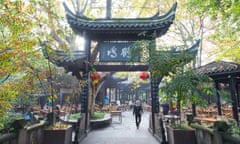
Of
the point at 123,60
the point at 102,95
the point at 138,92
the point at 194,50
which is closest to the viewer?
the point at 194,50

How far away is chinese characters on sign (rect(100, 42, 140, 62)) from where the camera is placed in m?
6.29

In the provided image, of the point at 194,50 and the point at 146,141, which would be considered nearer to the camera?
the point at 146,141

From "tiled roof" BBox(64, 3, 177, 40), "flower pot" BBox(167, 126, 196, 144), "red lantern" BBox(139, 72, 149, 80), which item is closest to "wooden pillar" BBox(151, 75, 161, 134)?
"red lantern" BBox(139, 72, 149, 80)

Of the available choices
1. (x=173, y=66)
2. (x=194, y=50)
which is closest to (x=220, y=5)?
(x=194, y=50)

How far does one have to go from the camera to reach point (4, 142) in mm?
2873

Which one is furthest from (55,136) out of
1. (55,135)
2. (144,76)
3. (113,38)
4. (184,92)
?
(113,38)

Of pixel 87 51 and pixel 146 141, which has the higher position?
pixel 87 51

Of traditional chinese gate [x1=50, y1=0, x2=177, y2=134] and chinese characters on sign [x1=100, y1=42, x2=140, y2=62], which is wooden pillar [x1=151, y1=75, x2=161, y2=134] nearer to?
traditional chinese gate [x1=50, y1=0, x2=177, y2=134]

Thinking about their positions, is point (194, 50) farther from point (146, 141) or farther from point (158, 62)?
point (146, 141)

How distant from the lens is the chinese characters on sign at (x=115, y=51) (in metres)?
6.29

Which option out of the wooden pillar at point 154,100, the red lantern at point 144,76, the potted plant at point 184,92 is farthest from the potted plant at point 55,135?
the red lantern at point 144,76

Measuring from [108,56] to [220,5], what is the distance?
416 cm

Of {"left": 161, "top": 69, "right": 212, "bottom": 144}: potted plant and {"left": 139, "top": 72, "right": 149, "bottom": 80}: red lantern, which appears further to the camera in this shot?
{"left": 139, "top": 72, "right": 149, "bottom": 80}: red lantern

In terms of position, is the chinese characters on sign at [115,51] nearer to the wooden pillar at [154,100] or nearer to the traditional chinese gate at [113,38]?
the traditional chinese gate at [113,38]
